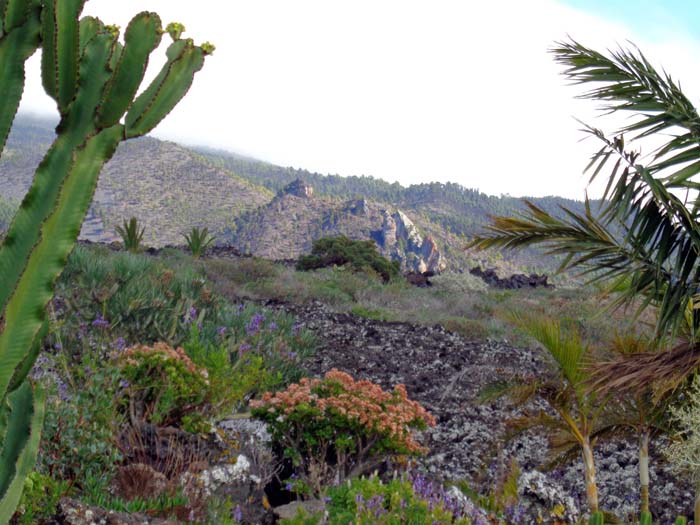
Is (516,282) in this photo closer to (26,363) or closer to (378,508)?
(378,508)

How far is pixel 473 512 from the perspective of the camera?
4.43m

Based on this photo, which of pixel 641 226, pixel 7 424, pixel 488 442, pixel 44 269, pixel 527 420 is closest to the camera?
pixel 44 269

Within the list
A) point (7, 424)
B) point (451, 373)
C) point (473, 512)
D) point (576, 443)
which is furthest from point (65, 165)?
point (451, 373)

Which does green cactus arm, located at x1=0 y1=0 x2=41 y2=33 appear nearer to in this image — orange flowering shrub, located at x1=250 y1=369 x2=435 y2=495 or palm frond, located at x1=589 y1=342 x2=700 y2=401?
A: orange flowering shrub, located at x1=250 y1=369 x2=435 y2=495

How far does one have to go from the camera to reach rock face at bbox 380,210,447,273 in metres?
61.9

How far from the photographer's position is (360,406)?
4840 mm

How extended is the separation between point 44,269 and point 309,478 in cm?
295

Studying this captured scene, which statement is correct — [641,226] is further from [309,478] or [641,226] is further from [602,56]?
[309,478]

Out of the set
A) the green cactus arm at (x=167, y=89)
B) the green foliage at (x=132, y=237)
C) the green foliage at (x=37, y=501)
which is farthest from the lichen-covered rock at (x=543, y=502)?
the green foliage at (x=132, y=237)

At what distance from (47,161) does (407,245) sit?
65813 millimetres

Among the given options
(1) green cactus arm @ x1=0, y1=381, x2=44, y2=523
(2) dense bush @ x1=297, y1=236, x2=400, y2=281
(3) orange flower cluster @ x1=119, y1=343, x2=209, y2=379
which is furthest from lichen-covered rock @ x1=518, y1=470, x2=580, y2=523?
(2) dense bush @ x1=297, y1=236, x2=400, y2=281

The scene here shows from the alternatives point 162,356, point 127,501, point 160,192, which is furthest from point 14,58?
point 160,192

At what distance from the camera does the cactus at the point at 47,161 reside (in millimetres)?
2346

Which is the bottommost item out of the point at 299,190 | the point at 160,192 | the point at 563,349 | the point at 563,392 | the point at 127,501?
the point at 160,192
